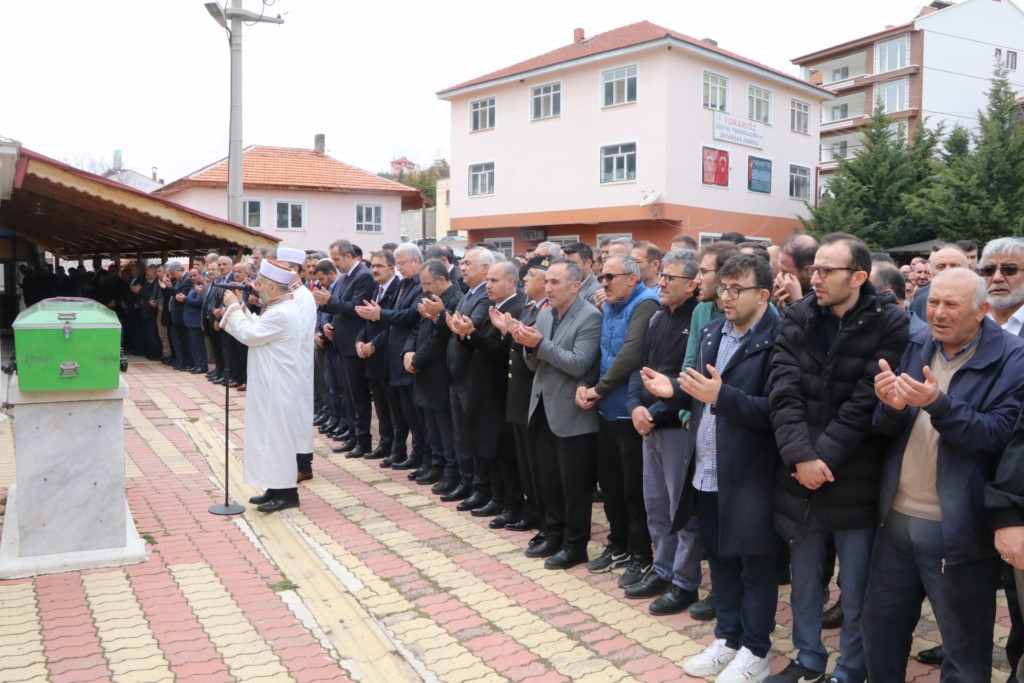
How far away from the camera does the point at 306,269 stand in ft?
33.1

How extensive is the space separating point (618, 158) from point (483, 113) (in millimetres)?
7150

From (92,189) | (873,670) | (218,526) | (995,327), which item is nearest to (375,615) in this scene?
(218,526)

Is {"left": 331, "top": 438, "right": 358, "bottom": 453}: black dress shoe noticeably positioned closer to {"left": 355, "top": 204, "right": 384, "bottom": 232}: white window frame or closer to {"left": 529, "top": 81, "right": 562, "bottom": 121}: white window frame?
{"left": 529, "top": 81, "right": 562, "bottom": 121}: white window frame

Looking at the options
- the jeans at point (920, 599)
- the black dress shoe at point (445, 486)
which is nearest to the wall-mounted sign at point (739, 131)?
the black dress shoe at point (445, 486)

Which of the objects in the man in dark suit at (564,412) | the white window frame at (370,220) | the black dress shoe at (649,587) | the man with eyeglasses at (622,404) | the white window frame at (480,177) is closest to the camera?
the black dress shoe at (649,587)

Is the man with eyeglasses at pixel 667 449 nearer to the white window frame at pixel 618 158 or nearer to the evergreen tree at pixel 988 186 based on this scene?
the white window frame at pixel 618 158

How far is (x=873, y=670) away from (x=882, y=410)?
3.59 feet

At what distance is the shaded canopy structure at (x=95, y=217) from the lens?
29.5ft

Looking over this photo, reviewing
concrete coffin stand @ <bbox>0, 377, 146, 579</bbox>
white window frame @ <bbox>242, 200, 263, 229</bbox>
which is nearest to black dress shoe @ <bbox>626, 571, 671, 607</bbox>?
concrete coffin stand @ <bbox>0, 377, 146, 579</bbox>

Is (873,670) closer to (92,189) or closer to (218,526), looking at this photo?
(218,526)

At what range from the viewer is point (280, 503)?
6977 millimetres

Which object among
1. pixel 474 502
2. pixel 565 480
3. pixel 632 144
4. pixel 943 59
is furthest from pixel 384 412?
pixel 943 59

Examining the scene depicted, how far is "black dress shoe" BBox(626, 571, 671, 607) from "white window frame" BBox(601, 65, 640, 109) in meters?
24.8

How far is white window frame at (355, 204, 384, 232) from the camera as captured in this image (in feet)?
126
